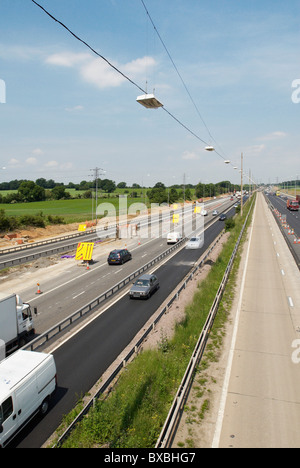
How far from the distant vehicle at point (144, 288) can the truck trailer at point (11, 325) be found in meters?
8.13

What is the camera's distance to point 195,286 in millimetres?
24562

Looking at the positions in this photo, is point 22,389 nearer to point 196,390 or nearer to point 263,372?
point 196,390

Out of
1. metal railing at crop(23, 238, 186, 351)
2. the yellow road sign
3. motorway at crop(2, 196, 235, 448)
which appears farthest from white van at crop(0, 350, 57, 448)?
the yellow road sign

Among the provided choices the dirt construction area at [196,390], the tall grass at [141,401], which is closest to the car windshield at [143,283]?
the dirt construction area at [196,390]

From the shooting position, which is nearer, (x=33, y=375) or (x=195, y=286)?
(x=33, y=375)

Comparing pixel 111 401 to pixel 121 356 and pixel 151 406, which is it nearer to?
pixel 151 406

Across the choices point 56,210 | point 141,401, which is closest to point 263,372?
point 141,401

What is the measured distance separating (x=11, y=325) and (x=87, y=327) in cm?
459

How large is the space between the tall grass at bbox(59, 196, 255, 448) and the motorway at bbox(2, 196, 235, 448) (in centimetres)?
172

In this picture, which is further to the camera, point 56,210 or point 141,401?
point 56,210

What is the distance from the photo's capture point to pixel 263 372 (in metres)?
12.4

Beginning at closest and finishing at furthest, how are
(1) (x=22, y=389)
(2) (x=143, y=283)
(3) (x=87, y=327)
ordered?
(1) (x=22, y=389) < (3) (x=87, y=327) < (2) (x=143, y=283)
